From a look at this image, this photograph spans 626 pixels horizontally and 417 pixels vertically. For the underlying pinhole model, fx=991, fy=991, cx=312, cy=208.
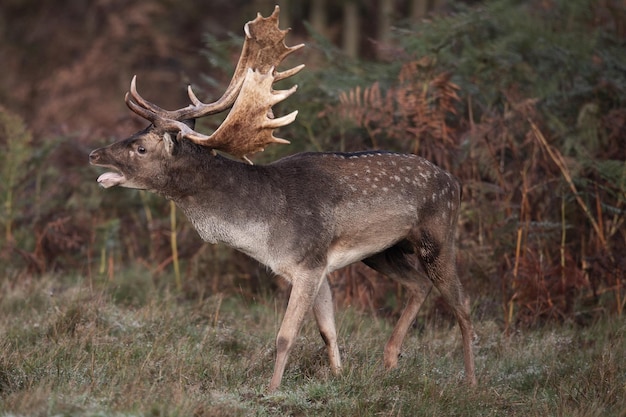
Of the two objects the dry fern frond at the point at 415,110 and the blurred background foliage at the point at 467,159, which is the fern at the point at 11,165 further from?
the dry fern frond at the point at 415,110

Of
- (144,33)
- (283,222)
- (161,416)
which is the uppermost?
(283,222)

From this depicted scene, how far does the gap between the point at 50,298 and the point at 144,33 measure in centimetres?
1423

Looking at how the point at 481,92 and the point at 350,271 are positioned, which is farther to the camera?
the point at 481,92

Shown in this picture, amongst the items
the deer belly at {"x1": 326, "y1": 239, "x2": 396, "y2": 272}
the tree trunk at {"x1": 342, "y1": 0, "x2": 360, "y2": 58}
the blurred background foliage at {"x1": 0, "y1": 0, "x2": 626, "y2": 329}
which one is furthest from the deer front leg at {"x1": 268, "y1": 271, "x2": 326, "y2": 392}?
the tree trunk at {"x1": 342, "y1": 0, "x2": 360, "y2": 58}

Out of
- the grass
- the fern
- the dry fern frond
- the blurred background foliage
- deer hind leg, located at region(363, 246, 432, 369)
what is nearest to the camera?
the grass

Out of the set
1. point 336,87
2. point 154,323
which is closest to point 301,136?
point 336,87

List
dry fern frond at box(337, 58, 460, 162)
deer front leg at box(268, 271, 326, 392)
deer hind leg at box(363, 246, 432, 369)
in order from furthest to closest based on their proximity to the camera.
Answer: dry fern frond at box(337, 58, 460, 162) → deer hind leg at box(363, 246, 432, 369) → deer front leg at box(268, 271, 326, 392)

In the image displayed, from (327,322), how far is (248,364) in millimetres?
645

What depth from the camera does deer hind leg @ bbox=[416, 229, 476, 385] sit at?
24.1ft

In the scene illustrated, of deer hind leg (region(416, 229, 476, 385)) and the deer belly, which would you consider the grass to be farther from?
the deer belly

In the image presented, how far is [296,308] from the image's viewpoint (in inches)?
265

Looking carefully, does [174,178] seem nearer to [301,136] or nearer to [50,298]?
[50,298]

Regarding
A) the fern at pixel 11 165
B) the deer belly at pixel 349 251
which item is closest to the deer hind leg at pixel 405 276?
the deer belly at pixel 349 251

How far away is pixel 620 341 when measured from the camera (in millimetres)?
7605
